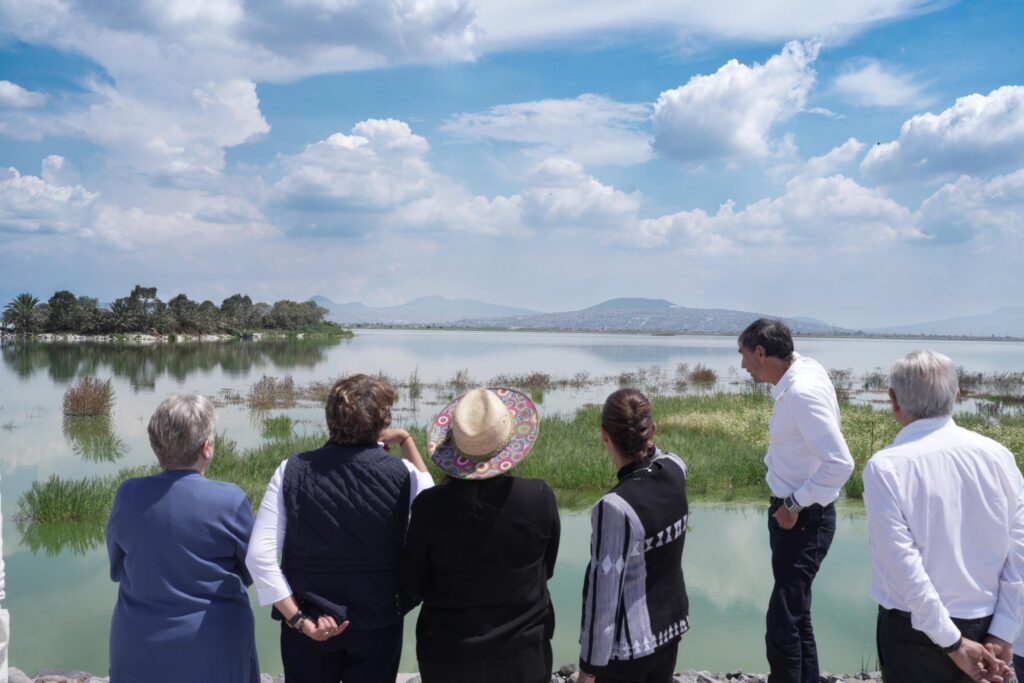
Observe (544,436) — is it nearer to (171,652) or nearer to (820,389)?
(820,389)

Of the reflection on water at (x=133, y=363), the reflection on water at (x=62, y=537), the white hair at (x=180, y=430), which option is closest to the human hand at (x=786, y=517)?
the white hair at (x=180, y=430)

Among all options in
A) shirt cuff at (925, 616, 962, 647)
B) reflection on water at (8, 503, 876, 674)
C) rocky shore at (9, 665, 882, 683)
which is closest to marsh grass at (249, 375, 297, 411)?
reflection on water at (8, 503, 876, 674)

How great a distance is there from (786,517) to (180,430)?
7.76ft

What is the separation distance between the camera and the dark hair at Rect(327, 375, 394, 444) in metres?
2.37

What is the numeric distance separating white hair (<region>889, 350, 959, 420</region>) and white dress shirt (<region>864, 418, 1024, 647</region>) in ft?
0.20

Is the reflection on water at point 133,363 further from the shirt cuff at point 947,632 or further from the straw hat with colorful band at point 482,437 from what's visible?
the shirt cuff at point 947,632

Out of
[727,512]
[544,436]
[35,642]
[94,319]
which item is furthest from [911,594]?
[94,319]

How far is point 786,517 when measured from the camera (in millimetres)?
3115

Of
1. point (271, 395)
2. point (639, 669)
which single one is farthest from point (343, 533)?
point (271, 395)

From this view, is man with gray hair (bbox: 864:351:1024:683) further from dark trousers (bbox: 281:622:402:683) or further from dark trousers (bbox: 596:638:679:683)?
dark trousers (bbox: 281:622:402:683)

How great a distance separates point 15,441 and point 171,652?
589 inches

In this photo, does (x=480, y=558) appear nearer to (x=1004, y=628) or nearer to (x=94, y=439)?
(x=1004, y=628)

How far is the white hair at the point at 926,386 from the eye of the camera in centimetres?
225

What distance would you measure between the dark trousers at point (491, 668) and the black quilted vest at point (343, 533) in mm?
257
